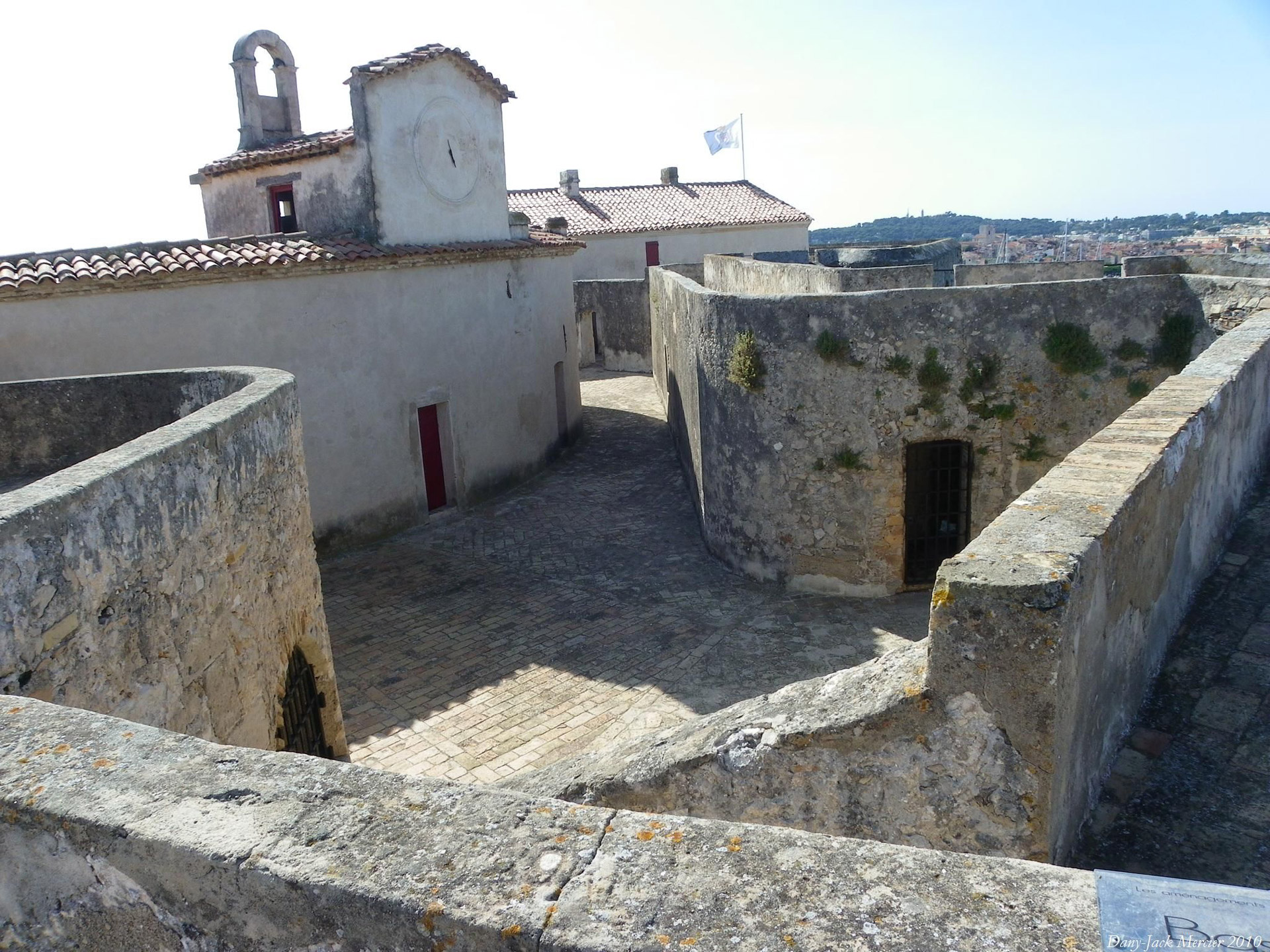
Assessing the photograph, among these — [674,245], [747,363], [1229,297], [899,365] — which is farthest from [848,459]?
[674,245]

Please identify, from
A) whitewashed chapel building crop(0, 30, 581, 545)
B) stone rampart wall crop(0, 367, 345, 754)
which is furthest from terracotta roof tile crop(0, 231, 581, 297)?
stone rampart wall crop(0, 367, 345, 754)

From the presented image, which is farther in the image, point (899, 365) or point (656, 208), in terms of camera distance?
point (656, 208)

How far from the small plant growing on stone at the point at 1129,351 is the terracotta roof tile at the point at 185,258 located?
31.7 ft

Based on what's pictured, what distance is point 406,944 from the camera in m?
1.69

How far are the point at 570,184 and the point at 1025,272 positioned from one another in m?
23.3

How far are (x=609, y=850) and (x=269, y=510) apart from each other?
4.82 m

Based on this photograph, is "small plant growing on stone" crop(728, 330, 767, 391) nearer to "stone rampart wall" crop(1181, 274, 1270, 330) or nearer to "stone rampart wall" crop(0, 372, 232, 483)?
"stone rampart wall" crop(1181, 274, 1270, 330)

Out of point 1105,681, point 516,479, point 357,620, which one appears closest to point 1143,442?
point 1105,681

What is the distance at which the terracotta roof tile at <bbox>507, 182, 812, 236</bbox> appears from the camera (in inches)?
1340

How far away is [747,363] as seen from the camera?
34.7 ft

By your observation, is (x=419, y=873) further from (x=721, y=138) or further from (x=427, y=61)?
(x=721, y=138)

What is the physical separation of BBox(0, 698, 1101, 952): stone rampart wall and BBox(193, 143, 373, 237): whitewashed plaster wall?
523 inches

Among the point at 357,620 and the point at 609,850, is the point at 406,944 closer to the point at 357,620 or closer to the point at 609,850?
the point at 609,850

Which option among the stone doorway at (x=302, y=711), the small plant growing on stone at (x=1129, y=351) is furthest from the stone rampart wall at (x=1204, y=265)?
the stone doorway at (x=302, y=711)
